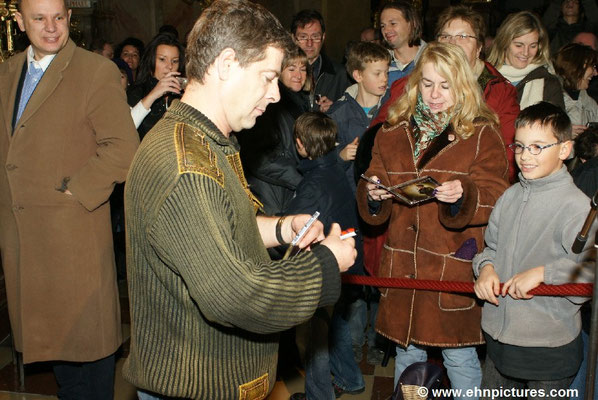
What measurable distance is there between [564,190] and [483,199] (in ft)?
1.35

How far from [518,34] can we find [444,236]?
208 cm

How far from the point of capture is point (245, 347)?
228 cm

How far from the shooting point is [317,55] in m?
6.18

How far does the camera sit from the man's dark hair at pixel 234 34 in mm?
2141

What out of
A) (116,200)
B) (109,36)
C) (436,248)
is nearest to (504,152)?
(436,248)

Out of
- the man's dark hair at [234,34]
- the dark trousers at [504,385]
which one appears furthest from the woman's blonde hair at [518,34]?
the man's dark hair at [234,34]

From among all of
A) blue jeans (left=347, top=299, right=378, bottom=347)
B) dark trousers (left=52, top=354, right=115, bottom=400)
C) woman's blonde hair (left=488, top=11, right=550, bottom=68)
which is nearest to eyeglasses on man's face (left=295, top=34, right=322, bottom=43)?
woman's blonde hair (left=488, top=11, right=550, bottom=68)

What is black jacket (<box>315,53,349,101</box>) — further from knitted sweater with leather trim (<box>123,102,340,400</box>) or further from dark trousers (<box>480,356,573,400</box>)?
knitted sweater with leather trim (<box>123,102,340,400</box>)

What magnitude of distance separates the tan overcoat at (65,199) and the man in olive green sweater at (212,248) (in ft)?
4.89

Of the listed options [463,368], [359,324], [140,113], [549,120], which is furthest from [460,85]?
[140,113]

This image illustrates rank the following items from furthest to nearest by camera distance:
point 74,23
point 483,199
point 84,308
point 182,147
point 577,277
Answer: point 74,23 < point 84,308 < point 483,199 < point 577,277 < point 182,147

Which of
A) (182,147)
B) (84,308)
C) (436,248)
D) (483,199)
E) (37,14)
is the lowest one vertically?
(84,308)

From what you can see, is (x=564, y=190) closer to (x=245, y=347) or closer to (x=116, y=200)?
(x=245, y=347)

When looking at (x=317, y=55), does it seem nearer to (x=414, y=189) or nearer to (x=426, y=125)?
(x=426, y=125)
